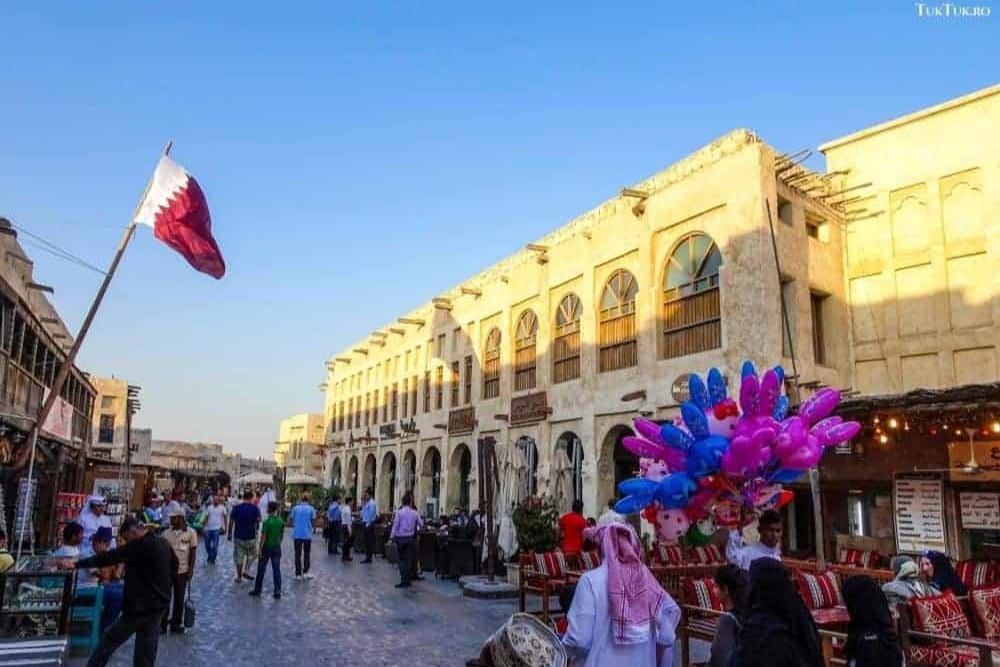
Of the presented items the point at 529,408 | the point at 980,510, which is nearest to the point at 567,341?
the point at 529,408

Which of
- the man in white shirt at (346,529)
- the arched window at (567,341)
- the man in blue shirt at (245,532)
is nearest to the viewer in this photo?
the man in blue shirt at (245,532)

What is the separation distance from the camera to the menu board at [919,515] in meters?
12.4

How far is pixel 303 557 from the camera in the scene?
15578 millimetres

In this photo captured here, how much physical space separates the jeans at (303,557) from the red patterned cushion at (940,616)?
12.1 m

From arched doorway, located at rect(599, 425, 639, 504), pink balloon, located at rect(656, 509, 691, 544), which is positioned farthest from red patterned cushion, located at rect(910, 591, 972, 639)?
arched doorway, located at rect(599, 425, 639, 504)

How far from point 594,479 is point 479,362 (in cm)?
833

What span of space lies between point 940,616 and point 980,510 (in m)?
6.95

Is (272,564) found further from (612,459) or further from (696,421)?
(696,421)

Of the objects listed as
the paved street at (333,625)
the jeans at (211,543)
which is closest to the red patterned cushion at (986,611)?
the paved street at (333,625)

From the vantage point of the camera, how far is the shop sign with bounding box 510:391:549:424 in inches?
819

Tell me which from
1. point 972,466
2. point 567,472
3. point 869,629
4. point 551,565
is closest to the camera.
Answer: point 869,629

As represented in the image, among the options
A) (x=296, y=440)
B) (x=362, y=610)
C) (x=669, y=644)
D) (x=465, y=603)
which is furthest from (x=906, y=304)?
(x=296, y=440)

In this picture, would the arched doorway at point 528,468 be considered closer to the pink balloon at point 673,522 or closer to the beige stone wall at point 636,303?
the beige stone wall at point 636,303

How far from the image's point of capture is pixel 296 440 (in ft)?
218
